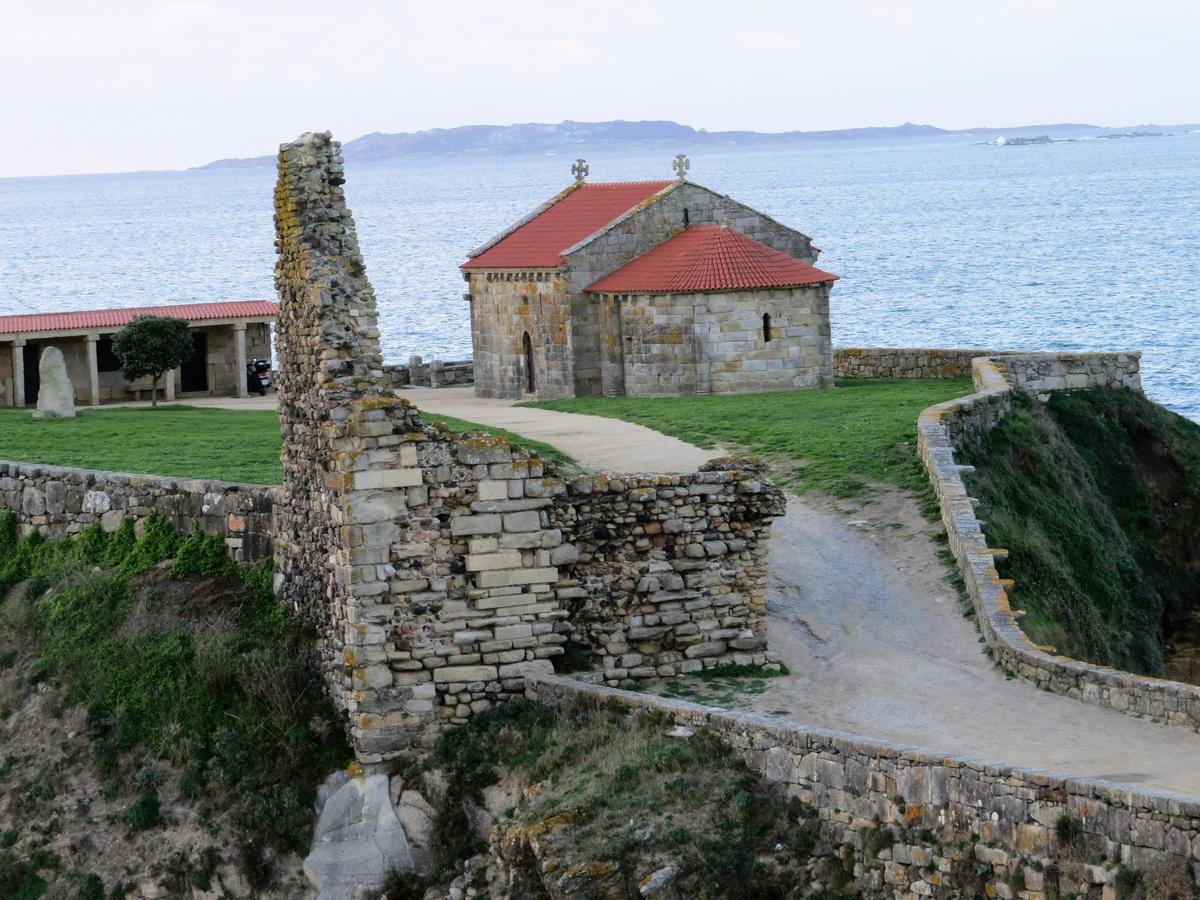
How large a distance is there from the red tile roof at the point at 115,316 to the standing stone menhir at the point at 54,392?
297cm

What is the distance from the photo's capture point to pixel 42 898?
17250 mm

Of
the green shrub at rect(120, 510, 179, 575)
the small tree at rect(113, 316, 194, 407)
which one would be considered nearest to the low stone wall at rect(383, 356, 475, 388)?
the small tree at rect(113, 316, 194, 407)

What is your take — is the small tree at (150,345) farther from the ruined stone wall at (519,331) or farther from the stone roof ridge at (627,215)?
the stone roof ridge at (627,215)

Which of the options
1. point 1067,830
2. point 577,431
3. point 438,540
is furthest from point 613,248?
point 1067,830

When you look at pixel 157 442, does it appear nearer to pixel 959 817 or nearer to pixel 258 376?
pixel 258 376

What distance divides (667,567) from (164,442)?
503 inches

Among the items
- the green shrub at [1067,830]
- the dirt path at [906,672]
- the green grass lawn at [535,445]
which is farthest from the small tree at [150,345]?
the green shrub at [1067,830]

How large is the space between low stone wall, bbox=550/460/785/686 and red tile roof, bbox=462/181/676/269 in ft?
74.6

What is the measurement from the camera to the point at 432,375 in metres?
46.4

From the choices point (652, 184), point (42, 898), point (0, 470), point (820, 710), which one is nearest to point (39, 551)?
point (0, 470)

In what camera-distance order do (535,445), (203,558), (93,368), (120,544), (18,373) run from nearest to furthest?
(203,558)
(120,544)
(535,445)
(18,373)
(93,368)

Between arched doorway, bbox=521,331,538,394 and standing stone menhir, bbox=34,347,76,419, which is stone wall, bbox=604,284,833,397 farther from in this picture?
standing stone menhir, bbox=34,347,76,419

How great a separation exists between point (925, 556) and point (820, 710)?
20.5ft

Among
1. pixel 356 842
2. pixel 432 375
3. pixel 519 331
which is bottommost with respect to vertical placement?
pixel 356 842
